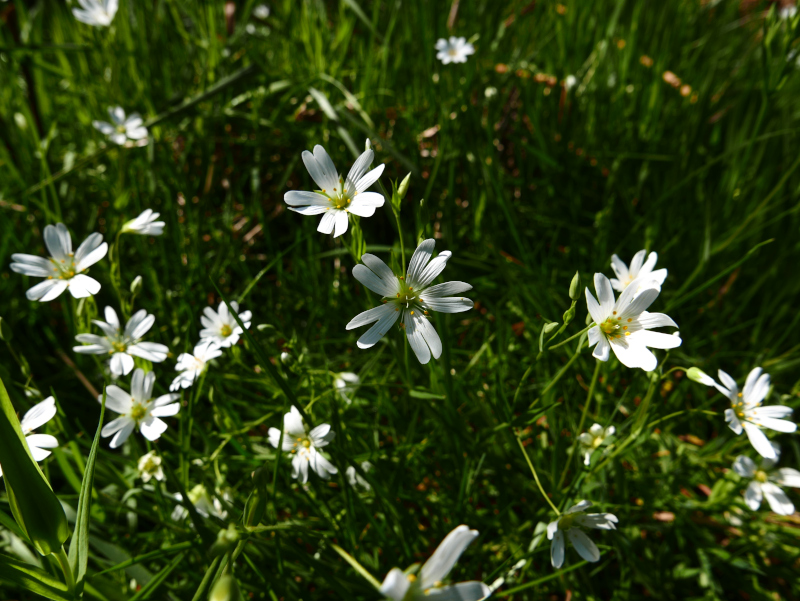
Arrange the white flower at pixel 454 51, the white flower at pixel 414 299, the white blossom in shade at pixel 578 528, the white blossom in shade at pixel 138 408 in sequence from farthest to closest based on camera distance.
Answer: the white flower at pixel 454 51
the white blossom in shade at pixel 138 408
the white blossom in shade at pixel 578 528
the white flower at pixel 414 299

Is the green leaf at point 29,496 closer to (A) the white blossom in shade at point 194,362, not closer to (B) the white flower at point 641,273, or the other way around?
(A) the white blossom in shade at point 194,362

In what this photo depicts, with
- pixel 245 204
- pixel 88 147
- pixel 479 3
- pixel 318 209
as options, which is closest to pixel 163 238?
pixel 245 204

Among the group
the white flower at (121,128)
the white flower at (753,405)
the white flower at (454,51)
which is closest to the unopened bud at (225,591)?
the white flower at (753,405)

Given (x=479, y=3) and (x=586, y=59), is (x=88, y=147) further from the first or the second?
(x=586, y=59)

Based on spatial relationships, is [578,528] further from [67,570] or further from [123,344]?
[123,344]

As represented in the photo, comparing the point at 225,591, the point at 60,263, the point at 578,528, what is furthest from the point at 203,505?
the point at 578,528

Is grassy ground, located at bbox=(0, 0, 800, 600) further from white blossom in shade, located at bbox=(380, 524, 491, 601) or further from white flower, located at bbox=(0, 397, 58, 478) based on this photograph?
white blossom in shade, located at bbox=(380, 524, 491, 601)

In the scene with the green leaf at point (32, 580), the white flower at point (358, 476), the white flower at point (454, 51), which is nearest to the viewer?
the green leaf at point (32, 580)
